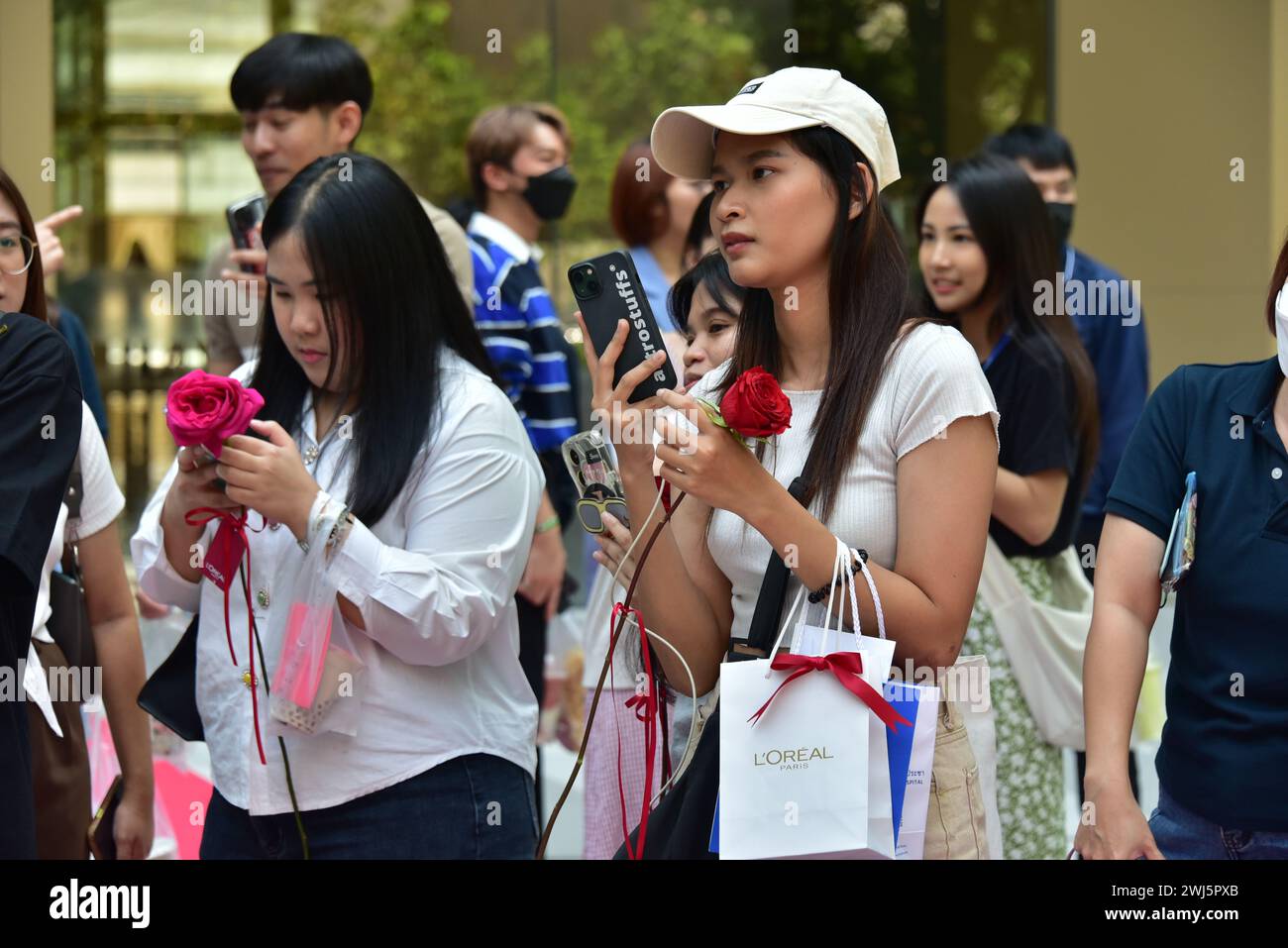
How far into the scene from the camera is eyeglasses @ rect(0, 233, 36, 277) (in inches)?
120

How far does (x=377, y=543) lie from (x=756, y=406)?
2.68 ft

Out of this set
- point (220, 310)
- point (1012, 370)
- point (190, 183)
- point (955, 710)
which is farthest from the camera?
point (190, 183)

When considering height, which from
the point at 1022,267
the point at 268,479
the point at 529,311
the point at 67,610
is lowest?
the point at 67,610

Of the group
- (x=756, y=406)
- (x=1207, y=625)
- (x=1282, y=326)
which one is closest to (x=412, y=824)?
(x=756, y=406)

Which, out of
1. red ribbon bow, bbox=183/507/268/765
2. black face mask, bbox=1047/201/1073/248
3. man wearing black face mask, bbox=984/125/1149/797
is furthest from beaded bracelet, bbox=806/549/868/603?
black face mask, bbox=1047/201/1073/248

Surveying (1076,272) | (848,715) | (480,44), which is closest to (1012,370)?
(1076,272)

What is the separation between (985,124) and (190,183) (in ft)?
14.0

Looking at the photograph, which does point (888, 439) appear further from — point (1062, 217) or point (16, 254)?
point (1062, 217)

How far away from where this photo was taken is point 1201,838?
257 centimetres

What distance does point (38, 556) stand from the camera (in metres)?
2.47

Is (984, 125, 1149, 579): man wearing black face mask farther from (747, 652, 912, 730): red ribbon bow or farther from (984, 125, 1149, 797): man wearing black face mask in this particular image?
(747, 652, 912, 730): red ribbon bow

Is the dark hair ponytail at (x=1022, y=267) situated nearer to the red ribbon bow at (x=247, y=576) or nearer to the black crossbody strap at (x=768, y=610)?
the black crossbody strap at (x=768, y=610)

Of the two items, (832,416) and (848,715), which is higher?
(832,416)
